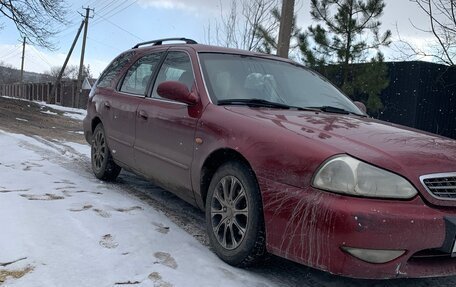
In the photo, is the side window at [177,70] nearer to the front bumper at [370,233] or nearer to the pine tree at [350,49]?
the front bumper at [370,233]

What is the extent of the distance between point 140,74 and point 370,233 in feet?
11.0

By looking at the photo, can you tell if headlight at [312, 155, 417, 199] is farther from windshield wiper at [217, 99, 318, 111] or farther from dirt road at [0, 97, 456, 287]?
windshield wiper at [217, 99, 318, 111]

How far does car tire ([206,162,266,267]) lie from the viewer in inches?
121

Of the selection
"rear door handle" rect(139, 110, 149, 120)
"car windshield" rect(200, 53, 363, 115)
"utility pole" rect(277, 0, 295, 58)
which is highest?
"utility pole" rect(277, 0, 295, 58)

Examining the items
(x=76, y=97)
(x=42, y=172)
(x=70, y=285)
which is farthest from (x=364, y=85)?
(x=76, y=97)

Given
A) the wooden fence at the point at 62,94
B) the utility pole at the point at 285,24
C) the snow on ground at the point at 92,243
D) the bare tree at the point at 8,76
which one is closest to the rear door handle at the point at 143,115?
the snow on ground at the point at 92,243

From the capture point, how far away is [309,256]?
2742mm

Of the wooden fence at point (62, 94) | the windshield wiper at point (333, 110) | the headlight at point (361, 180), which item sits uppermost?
the windshield wiper at point (333, 110)

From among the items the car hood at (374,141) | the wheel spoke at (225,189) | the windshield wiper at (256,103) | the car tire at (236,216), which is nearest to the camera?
the car hood at (374,141)

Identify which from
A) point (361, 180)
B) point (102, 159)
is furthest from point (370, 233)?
point (102, 159)

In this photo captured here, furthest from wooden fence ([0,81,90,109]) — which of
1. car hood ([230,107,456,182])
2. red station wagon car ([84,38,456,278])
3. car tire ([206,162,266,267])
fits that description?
car hood ([230,107,456,182])

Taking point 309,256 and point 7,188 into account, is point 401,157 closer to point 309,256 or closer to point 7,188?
point 309,256

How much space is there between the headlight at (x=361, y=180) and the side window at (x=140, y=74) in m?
2.63

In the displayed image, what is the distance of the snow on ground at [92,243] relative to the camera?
2900 mm
